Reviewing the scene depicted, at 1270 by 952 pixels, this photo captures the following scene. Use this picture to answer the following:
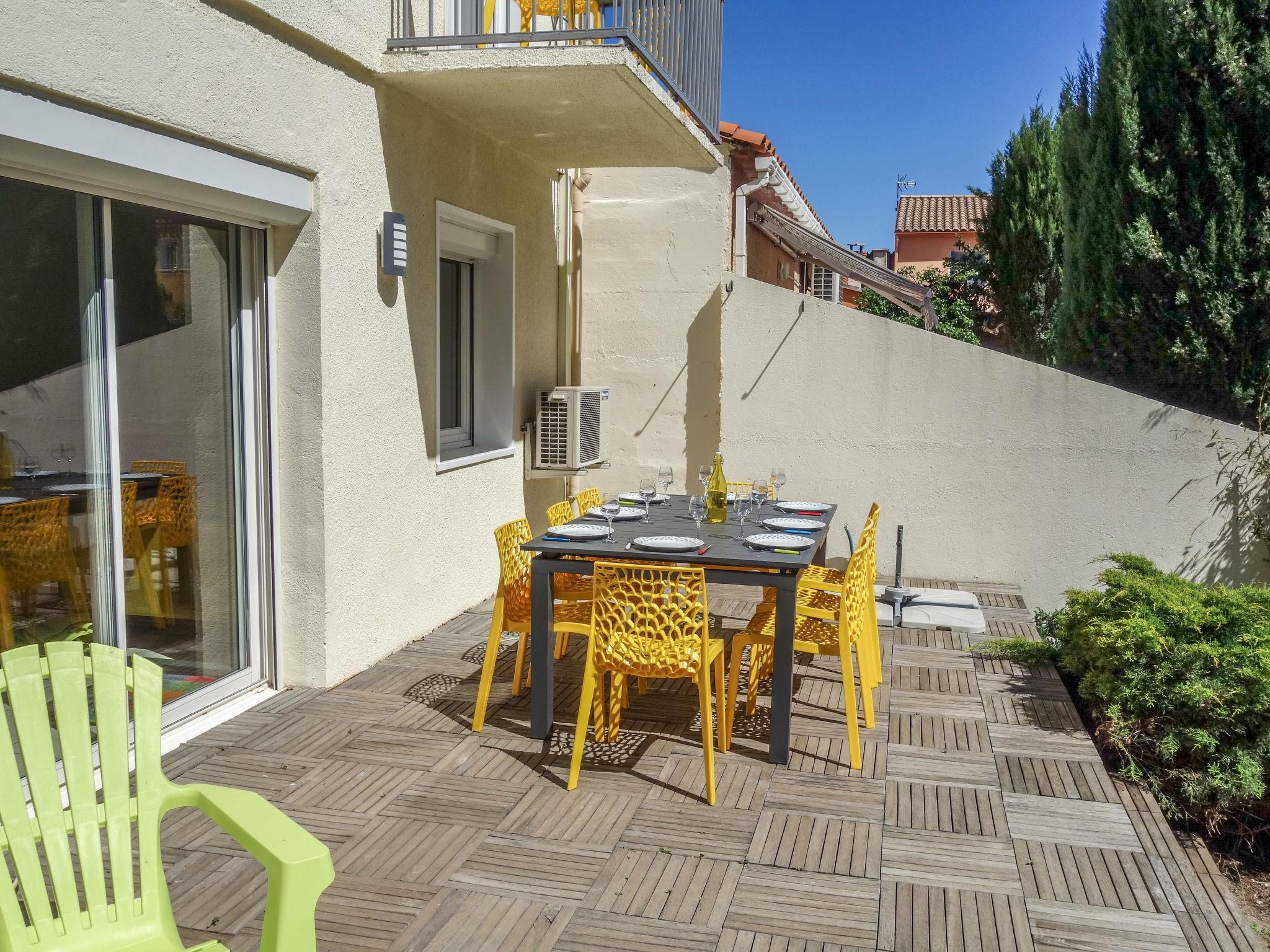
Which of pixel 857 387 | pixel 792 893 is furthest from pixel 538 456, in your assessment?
pixel 792 893

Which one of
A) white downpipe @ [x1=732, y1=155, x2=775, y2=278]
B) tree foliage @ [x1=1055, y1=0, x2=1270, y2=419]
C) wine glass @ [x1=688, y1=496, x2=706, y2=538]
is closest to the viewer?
wine glass @ [x1=688, y1=496, x2=706, y2=538]

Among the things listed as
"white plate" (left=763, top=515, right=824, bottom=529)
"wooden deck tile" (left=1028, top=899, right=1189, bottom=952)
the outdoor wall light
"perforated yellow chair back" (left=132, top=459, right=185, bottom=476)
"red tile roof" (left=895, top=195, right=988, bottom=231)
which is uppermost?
"red tile roof" (left=895, top=195, right=988, bottom=231)

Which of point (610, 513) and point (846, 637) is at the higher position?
point (610, 513)

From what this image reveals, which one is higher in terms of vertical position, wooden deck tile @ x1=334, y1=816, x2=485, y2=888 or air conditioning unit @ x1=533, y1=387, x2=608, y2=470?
air conditioning unit @ x1=533, y1=387, x2=608, y2=470

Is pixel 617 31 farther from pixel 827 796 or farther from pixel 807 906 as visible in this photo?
pixel 807 906

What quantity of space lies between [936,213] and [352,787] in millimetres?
24688

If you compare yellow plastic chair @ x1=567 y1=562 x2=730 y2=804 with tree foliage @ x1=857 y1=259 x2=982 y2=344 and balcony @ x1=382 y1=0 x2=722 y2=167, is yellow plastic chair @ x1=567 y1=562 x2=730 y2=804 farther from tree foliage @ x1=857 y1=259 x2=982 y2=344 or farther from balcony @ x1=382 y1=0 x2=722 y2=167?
tree foliage @ x1=857 y1=259 x2=982 y2=344

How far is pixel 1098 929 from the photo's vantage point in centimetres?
300

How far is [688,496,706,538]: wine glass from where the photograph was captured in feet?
16.6

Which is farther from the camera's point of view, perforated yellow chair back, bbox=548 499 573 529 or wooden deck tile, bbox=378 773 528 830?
perforated yellow chair back, bbox=548 499 573 529

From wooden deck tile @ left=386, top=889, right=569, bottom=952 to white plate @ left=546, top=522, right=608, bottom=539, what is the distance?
170 centimetres

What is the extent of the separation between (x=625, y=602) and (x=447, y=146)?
330 cm

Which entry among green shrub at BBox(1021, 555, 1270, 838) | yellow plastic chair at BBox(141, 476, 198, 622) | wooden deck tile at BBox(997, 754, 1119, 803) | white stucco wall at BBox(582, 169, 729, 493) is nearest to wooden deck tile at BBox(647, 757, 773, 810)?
wooden deck tile at BBox(997, 754, 1119, 803)

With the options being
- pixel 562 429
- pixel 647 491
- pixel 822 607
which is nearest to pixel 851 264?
pixel 562 429
